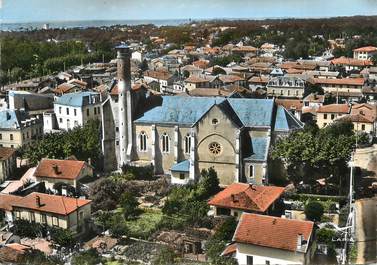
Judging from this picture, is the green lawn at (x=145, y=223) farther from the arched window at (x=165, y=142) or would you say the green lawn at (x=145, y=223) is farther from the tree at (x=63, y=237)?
the arched window at (x=165, y=142)

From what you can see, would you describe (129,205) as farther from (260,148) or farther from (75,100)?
(75,100)

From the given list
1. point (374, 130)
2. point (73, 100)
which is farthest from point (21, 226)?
point (374, 130)

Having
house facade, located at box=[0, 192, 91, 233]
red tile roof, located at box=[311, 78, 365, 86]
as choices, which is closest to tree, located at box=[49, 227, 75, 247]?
house facade, located at box=[0, 192, 91, 233]

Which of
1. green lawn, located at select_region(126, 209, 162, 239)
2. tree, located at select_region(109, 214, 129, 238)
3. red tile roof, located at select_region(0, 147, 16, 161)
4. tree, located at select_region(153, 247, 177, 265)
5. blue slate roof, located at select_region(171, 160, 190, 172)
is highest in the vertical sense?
red tile roof, located at select_region(0, 147, 16, 161)

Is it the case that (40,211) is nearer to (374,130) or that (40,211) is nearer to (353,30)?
(374,130)

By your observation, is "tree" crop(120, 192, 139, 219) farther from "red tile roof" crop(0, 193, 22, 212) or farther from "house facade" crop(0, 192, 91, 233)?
"red tile roof" crop(0, 193, 22, 212)

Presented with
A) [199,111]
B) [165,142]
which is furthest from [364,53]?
[165,142]

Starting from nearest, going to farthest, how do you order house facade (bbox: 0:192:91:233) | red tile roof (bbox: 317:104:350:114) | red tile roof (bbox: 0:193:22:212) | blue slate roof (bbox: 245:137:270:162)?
house facade (bbox: 0:192:91:233)
red tile roof (bbox: 0:193:22:212)
blue slate roof (bbox: 245:137:270:162)
red tile roof (bbox: 317:104:350:114)
